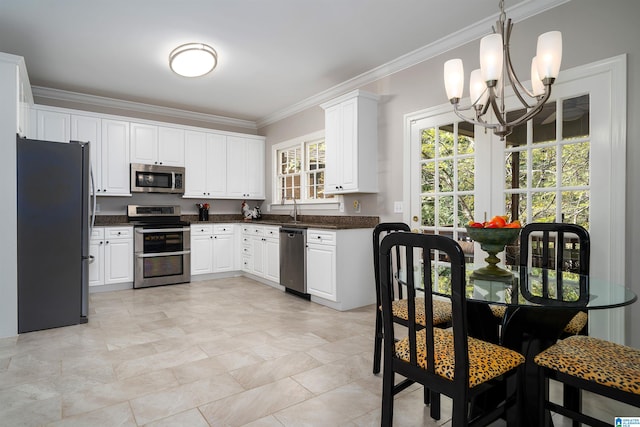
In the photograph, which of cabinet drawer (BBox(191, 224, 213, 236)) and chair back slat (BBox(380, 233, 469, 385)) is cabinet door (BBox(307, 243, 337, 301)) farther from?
chair back slat (BBox(380, 233, 469, 385))

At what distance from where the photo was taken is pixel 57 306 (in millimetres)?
3301

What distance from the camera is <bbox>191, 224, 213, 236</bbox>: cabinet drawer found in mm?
5371

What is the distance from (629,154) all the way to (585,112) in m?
0.41

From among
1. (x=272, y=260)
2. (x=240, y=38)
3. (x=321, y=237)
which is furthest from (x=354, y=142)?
(x=272, y=260)

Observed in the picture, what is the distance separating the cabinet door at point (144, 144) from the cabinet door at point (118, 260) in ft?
3.96

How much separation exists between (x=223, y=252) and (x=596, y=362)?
4.96 meters

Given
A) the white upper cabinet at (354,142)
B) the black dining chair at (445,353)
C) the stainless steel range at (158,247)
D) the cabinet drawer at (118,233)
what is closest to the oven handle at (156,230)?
the stainless steel range at (158,247)

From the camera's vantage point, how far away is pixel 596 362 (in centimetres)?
136

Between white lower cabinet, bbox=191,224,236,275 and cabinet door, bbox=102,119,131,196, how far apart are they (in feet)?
3.68

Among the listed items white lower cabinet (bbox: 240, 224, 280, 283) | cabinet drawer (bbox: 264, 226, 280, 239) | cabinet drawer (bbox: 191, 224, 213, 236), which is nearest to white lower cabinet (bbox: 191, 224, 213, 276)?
cabinet drawer (bbox: 191, 224, 213, 236)

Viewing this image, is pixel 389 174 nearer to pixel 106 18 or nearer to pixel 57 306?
pixel 106 18

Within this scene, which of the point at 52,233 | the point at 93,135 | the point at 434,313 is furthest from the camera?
the point at 93,135

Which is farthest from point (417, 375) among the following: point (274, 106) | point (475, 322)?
point (274, 106)

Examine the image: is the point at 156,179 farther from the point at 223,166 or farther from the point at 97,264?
the point at 97,264
